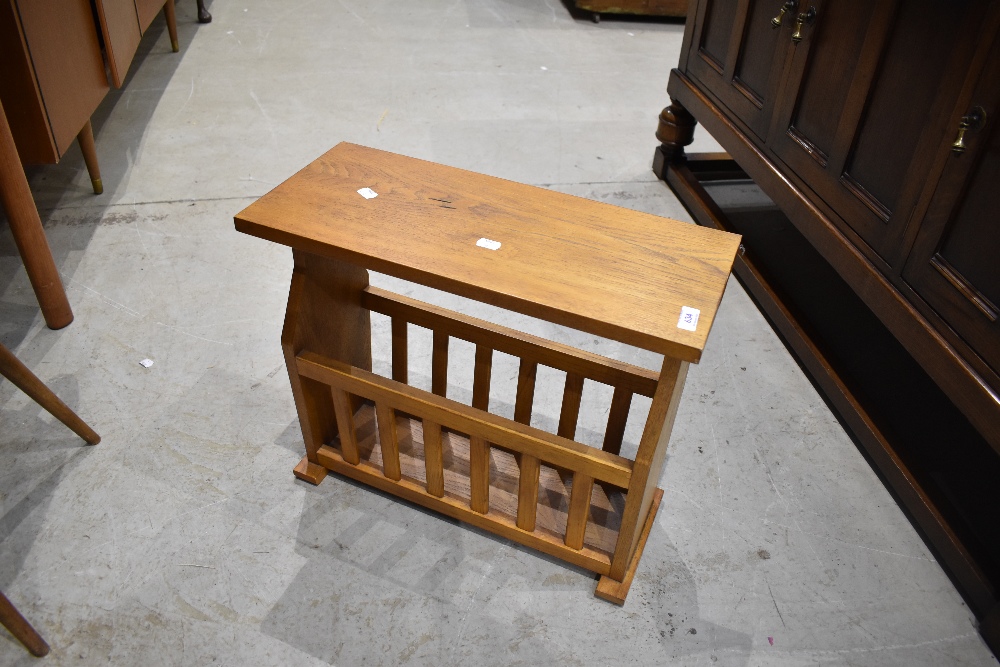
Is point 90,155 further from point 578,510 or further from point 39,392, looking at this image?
point 578,510

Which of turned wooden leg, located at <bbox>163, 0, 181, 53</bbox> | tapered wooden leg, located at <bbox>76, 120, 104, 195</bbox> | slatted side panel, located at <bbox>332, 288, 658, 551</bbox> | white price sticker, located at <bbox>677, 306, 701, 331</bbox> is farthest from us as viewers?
turned wooden leg, located at <bbox>163, 0, 181, 53</bbox>

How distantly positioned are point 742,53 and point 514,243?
49.9 inches

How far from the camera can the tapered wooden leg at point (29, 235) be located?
1.73 meters

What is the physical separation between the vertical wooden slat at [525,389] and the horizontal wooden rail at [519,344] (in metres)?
0.03

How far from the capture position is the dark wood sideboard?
4.35 ft

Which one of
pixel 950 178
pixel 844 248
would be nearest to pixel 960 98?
pixel 950 178

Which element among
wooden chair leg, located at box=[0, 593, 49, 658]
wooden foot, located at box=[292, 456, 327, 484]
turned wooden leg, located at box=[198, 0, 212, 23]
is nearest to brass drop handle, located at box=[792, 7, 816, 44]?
wooden foot, located at box=[292, 456, 327, 484]

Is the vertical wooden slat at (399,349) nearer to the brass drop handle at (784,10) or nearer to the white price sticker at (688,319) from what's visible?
the white price sticker at (688,319)

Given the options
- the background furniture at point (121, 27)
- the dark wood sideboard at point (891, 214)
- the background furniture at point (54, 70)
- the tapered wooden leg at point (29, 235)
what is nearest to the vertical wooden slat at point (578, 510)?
the dark wood sideboard at point (891, 214)

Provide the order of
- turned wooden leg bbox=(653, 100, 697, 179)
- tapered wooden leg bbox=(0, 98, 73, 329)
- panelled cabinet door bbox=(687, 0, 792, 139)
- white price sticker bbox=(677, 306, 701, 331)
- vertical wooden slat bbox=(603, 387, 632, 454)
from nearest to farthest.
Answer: white price sticker bbox=(677, 306, 701, 331)
vertical wooden slat bbox=(603, 387, 632, 454)
tapered wooden leg bbox=(0, 98, 73, 329)
panelled cabinet door bbox=(687, 0, 792, 139)
turned wooden leg bbox=(653, 100, 697, 179)

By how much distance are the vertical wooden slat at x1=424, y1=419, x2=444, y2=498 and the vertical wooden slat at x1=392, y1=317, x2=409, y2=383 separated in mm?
254

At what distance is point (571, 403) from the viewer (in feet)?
4.95

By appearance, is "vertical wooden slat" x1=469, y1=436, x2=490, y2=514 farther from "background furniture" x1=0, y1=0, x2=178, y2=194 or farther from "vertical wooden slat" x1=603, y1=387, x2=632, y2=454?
"background furniture" x1=0, y1=0, x2=178, y2=194

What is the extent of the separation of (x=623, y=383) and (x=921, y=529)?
719 millimetres
